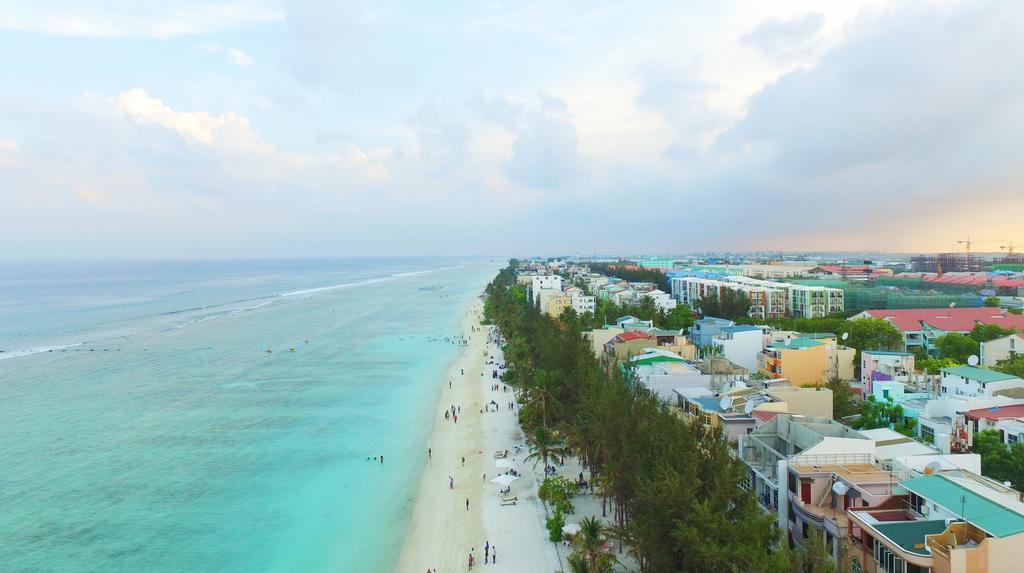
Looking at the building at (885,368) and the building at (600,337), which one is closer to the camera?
the building at (885,368)

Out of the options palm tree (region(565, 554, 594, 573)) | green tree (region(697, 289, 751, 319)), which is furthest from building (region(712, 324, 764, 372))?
palm tree (region(565, 554, 594, 573))

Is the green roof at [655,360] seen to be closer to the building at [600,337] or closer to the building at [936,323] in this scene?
the building at [600,337]

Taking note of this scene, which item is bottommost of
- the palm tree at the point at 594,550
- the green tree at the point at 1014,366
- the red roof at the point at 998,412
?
the palm tree at the point at 594,550

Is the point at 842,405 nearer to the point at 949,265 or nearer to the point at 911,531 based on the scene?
the point at 911,531

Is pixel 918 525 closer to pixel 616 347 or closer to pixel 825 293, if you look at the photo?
pixel 616 347

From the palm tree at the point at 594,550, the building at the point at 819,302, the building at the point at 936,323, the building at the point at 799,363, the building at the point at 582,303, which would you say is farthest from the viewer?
the building at the point at 582,303

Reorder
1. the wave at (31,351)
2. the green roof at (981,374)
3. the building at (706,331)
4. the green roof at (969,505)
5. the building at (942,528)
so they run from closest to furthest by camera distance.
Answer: the building at (942,528)
the green roof at (969,505)
the green roof at (981,374)
the building at (706,331)
the wave at (31,351)

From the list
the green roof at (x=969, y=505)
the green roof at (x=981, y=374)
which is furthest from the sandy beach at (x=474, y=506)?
the green roof at (x=981, y=374)
